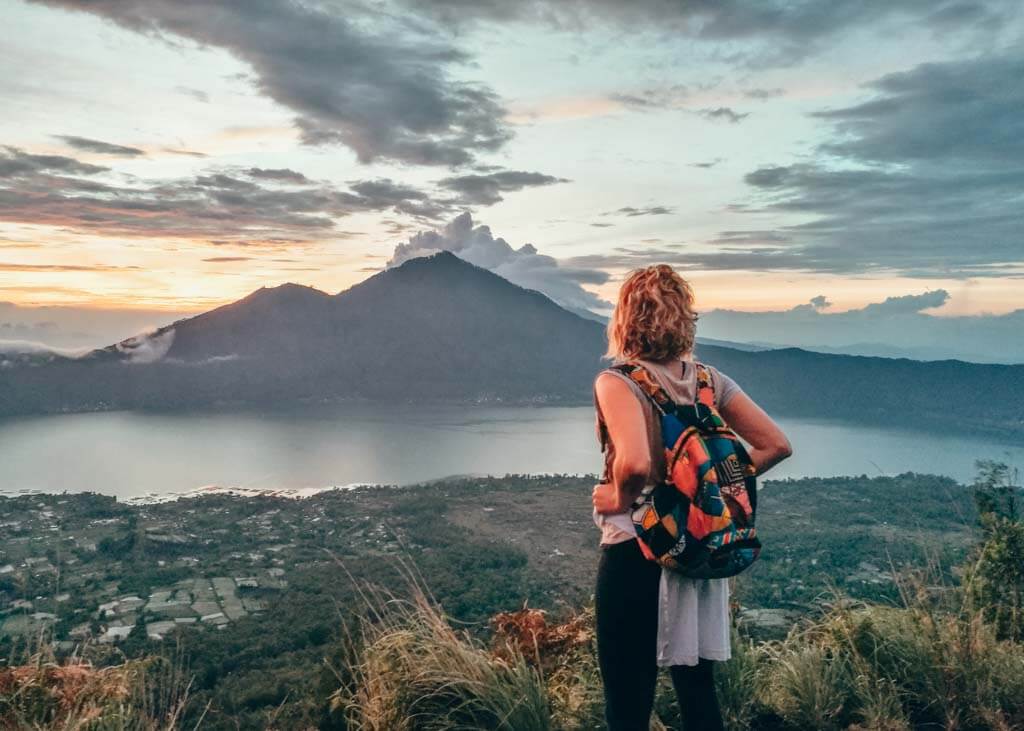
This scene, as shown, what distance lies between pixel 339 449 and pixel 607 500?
301 feet

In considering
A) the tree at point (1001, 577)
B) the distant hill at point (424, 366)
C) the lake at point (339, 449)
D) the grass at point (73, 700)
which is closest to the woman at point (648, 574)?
the grass at point (73, 700)

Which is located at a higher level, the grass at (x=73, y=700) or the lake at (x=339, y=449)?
the grass at (x=73, y=700)

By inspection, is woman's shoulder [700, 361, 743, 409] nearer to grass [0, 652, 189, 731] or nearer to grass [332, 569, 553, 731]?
grass [332, 569, 553, 731]

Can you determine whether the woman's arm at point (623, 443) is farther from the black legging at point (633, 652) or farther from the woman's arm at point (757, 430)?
the woman's arm at point (757, 430)

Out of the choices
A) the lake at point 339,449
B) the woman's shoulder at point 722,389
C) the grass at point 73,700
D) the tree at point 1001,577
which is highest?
the woman's shoulder at point 722,389

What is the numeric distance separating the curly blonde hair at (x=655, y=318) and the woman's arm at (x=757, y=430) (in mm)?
204

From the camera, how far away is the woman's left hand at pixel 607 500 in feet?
5.68

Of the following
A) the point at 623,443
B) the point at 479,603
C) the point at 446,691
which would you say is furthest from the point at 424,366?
the point at 623,443

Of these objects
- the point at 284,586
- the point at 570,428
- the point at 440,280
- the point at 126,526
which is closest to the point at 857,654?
the point at 284,586

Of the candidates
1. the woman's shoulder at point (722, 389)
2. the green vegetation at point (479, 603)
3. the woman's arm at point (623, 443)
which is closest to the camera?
the woman's arm at point (623, 443)

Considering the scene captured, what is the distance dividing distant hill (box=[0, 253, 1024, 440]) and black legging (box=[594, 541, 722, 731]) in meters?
104

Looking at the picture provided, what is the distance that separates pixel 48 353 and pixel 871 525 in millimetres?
140657

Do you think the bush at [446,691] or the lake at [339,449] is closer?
the bush at [446,691]

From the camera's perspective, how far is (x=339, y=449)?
90.4 meters
